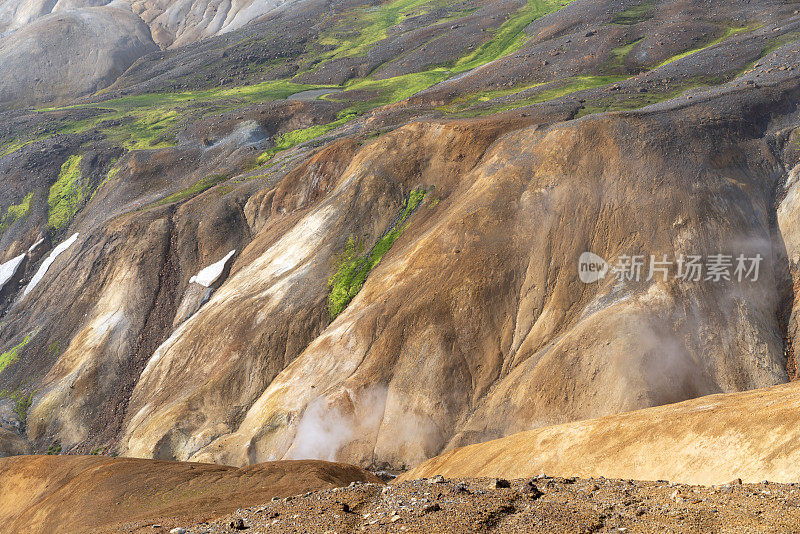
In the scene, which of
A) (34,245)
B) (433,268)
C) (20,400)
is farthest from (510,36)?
(20,400)

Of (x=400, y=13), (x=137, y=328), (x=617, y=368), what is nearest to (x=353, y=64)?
(x=400, y=13)

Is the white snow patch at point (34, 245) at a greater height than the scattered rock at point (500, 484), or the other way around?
the white snow patch at point (34, 245)

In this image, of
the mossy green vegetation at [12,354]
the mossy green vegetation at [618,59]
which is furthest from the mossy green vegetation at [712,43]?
the mossy green vegetation at [12,354]

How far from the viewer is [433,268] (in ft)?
124

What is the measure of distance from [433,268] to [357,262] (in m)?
8.03

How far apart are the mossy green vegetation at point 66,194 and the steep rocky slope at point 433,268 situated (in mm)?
363

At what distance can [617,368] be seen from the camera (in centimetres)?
3066

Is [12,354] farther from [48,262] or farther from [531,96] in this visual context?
[531,96]

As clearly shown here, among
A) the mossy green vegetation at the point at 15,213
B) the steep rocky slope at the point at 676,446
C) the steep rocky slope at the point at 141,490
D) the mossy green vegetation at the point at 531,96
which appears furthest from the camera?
the mossy green vegetation at the point at 15,213

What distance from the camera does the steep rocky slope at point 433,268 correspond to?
32.6 meters

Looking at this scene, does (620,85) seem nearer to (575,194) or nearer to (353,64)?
(575,194)

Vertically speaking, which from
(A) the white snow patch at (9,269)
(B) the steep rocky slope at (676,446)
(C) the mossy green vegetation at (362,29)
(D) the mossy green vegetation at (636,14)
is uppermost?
(C) the mossy green vegetation at (362,29)

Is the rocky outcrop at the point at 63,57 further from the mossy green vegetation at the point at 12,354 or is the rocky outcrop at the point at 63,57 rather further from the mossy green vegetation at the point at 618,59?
the mossy green vegetation at the point at 618,59

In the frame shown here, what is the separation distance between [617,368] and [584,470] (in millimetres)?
10538
